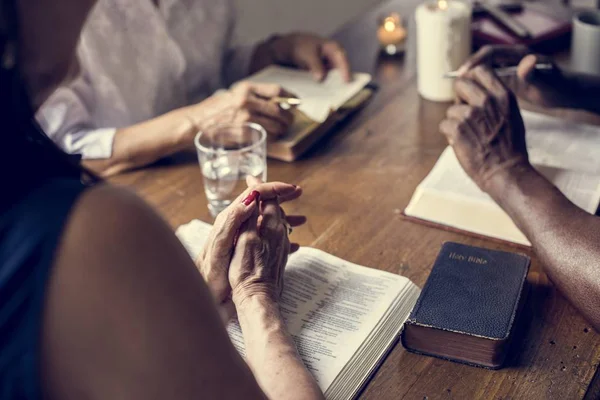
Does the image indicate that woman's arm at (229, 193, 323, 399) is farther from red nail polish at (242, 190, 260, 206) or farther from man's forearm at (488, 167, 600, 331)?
man's forearm at (488, 167, 600, 331)

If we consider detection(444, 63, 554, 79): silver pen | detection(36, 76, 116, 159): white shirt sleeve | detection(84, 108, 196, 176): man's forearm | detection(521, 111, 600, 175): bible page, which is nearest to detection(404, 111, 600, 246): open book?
detection(521, 111, 600, 175): bible page

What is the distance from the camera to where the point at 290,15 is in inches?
132

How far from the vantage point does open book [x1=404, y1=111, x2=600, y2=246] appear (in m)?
1.19

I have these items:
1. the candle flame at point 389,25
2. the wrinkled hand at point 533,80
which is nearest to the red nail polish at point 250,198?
the wrinkled hand at point 533,80

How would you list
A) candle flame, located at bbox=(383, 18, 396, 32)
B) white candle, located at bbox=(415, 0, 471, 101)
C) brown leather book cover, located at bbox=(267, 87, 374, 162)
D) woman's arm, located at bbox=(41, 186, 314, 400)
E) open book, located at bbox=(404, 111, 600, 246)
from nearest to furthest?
Result: woman's arm, located at bbox=(41, 186, 314, 400)
open book, located at bbox=(404, 111, 600, 246)
brown leather book cover, located at bbox=(267, 87, 374, 162)
white candle, located at bbox=(415, 0, 471, 101)
candle flame, located at bbox=(383, 18, 396, 32)

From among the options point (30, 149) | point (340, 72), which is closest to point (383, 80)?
point (340, 72)

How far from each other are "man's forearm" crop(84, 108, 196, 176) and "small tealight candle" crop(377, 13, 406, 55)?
24.4 inches

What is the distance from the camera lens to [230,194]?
1.28m

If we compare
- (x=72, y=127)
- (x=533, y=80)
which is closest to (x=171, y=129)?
(x=72, y=127)

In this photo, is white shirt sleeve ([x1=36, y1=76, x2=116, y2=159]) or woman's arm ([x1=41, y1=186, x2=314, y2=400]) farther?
white shirt sleeve ([x1=36, y1=76, x2=116, y2=159])

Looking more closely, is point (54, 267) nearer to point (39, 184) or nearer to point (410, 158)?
point (39, 184)

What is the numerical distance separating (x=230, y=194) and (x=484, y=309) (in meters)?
0.50

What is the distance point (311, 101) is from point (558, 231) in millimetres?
660

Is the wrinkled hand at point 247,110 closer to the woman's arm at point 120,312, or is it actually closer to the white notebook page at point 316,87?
the white notebook page at point 316,87
